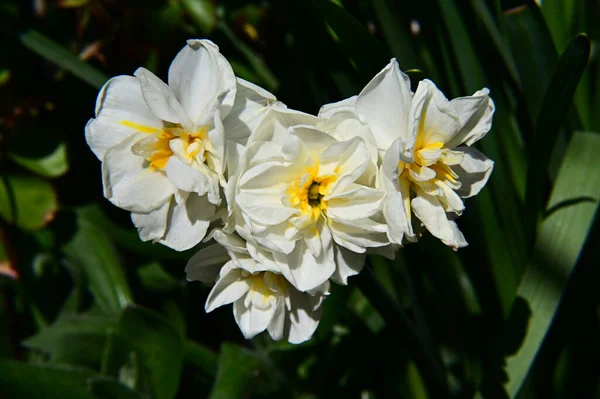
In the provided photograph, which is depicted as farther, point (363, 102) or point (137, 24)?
point (137, 24)

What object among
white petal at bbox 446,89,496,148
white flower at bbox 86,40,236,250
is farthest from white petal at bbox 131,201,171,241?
white petal at bbox 446,89,496,148

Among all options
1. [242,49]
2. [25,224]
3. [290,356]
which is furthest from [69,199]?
[290,356]

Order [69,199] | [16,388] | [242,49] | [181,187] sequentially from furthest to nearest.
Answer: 1. [69,199]
2. [242,49]
3. [16,388]
4. [181,187]

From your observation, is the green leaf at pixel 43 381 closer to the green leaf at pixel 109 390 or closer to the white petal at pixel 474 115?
the green leaf at pixel 109 390

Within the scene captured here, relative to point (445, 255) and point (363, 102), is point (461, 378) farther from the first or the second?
point (363, 102)

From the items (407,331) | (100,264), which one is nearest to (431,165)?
(407,331)

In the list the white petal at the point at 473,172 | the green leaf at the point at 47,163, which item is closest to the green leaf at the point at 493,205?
the white petal at the point at 473,172

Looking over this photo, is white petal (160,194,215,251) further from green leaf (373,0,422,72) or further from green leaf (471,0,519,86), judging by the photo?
green leaf (471,0,519,86)
